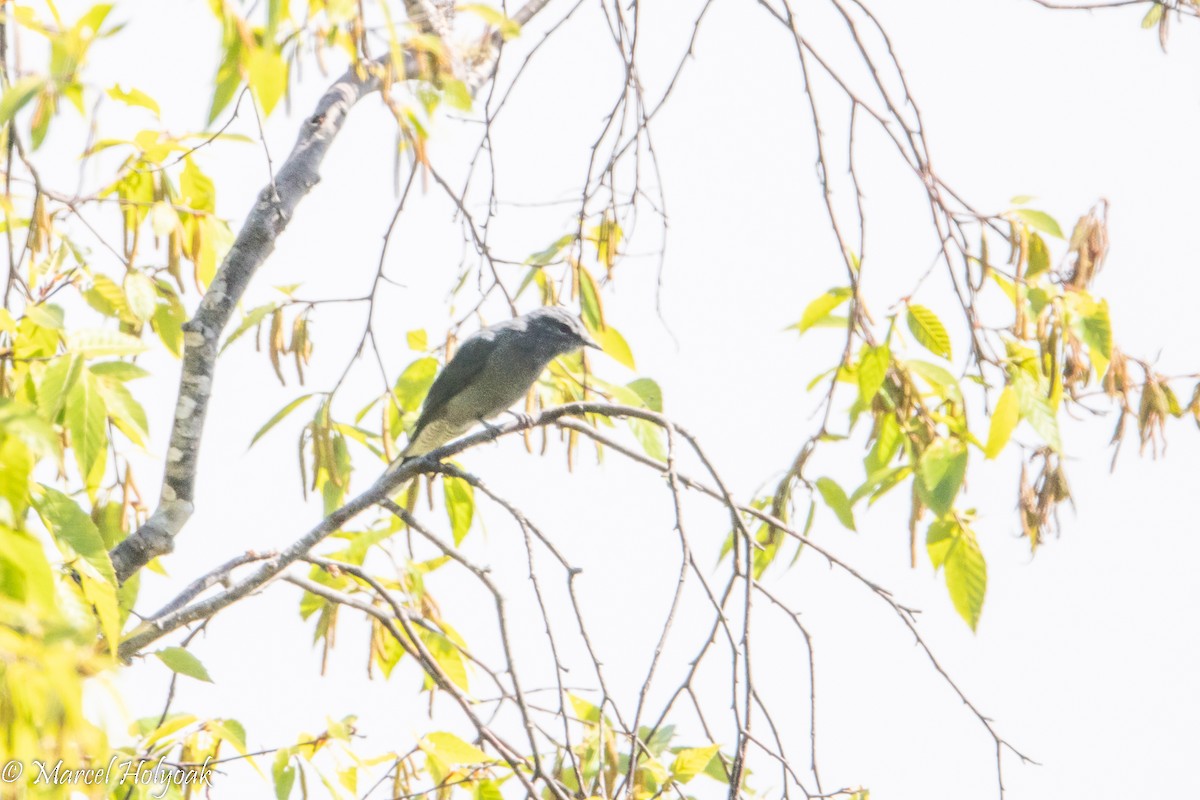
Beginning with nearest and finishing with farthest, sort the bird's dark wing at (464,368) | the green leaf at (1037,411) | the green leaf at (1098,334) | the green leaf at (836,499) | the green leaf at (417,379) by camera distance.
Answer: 1. the green leaf at (1037,411)
2. the green leaf at (1098,334)
3. the green leaf at (836,499)
4. the green leaf at (417,379)
5. the bird's dark wing at (464,368)

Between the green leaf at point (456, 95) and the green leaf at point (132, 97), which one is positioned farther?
the green leaf at point (132, 97)

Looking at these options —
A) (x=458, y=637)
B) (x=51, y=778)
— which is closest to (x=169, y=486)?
(x=458, y=637)

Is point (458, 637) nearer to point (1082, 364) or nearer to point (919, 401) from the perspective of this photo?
point (919, 401)

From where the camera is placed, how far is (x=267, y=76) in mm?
1902

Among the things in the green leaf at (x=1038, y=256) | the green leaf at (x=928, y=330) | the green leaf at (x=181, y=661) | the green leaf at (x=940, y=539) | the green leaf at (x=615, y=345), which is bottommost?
the green leaf at (x=181, y=661)

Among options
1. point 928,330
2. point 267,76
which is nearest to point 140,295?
point 267,76

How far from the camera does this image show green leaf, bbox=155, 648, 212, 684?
344 centimetres

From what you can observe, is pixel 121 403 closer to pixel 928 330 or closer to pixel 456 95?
pixel 456 95

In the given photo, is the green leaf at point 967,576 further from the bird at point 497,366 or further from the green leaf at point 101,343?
the bird at point 497,366

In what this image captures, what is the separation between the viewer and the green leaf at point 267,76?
1.88m

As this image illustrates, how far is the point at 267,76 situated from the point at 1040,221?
2421 mm

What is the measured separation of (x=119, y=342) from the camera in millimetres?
2682

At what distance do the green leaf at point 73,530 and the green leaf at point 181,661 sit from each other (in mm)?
880

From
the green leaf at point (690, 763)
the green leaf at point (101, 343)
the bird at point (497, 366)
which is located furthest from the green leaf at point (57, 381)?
the bird at point (497, 366)
